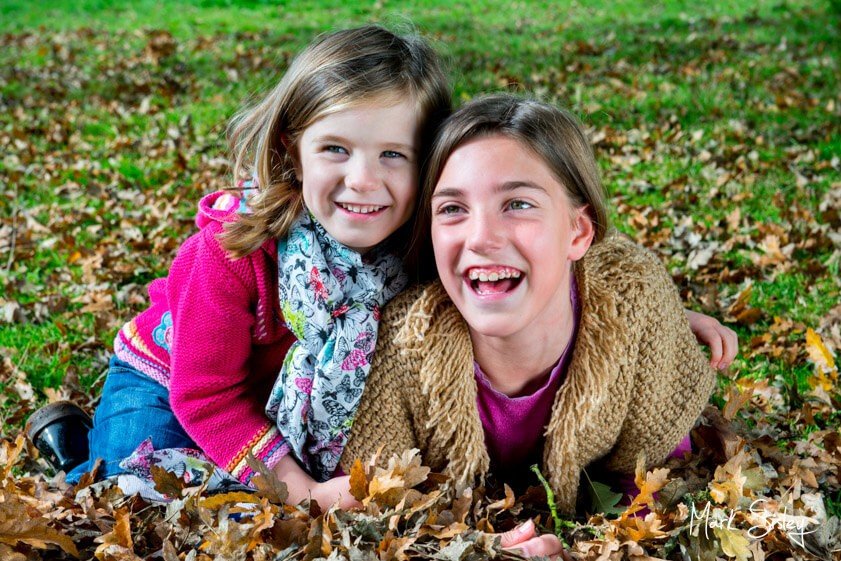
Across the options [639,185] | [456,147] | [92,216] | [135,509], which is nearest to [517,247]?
[456,147]

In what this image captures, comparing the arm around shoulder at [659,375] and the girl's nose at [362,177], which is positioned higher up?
the girl's nose at [362,177]

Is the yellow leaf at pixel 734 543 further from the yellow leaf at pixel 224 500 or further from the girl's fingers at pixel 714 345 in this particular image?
the yellow leaf at pixel 224 500

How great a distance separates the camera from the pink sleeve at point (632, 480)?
9.43 ft

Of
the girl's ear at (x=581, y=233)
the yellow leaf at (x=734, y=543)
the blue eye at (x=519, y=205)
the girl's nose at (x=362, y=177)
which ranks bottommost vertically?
the yellow leaf at (x=734, y=543)

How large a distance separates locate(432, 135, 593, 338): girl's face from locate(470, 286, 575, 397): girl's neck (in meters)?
0.12

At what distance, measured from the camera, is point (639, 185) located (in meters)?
5.73

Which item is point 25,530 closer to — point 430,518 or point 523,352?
point 430,518

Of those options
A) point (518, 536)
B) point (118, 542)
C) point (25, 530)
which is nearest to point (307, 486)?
point (118, 542)

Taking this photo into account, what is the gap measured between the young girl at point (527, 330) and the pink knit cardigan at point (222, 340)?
385 mm

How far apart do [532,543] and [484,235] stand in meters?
0.91

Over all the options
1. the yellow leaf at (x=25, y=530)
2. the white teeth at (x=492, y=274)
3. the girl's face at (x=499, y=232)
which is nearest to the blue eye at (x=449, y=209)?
the girl's face at (x=499, y=232)

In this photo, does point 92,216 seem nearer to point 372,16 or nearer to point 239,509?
point 239,509

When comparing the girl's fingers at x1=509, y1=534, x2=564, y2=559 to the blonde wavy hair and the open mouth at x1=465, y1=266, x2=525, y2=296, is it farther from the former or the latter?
the blonde wavy hair

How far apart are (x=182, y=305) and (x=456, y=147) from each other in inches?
43.0
